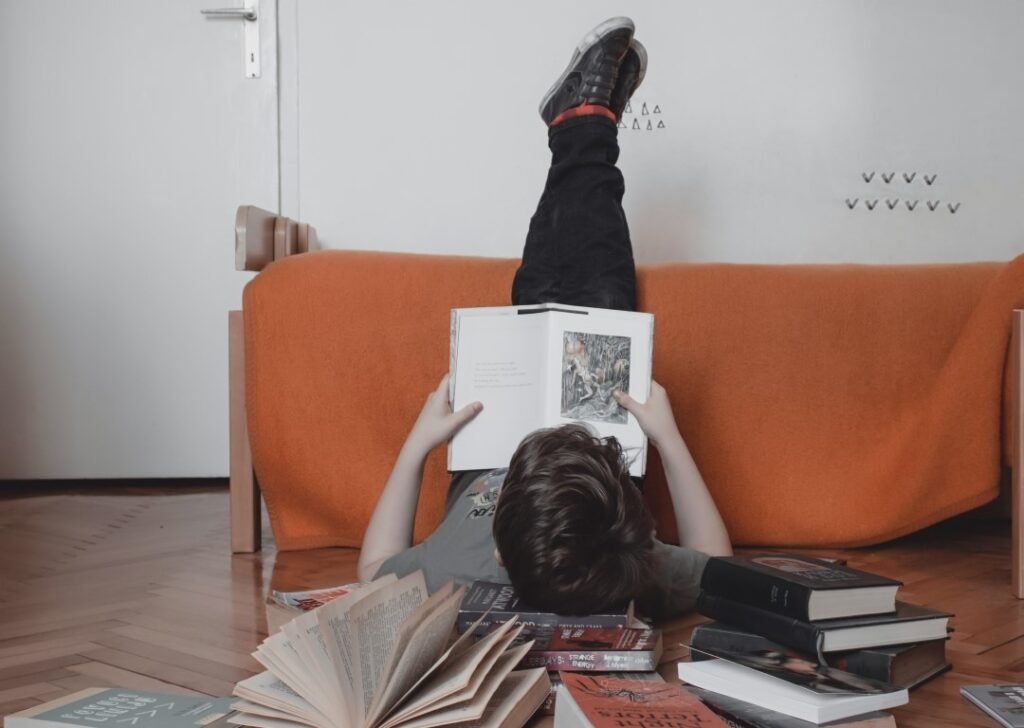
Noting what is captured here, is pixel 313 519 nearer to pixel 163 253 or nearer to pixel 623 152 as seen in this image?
pixel 163 253

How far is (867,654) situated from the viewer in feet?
3.28

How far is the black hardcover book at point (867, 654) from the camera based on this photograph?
0.99 metres

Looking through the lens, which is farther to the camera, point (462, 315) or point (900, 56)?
point (900, 56)

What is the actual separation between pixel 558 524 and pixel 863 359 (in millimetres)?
952

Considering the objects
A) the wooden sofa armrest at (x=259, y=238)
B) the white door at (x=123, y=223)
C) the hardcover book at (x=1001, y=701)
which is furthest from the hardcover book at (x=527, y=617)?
the white door at (x=123, y=223)

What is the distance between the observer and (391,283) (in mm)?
1758

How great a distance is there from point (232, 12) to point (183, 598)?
193cm

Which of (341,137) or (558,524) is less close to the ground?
(341,137)

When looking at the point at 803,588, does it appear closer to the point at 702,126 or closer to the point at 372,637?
the point at 372,637

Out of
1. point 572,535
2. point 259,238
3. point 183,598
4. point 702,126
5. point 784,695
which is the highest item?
point 702,126

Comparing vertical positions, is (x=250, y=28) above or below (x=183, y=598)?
above

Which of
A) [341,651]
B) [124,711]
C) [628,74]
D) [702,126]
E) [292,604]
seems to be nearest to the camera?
[341,651]

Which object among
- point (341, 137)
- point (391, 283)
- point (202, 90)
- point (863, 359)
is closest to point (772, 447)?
point (863, 359)

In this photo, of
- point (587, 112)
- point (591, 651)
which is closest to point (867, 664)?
point (591, 651)
